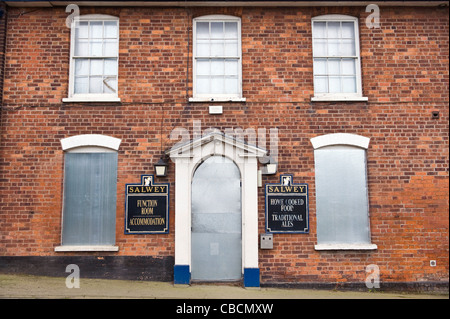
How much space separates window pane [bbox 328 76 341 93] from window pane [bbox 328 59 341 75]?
0.40ft

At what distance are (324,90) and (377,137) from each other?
1468 millimetres

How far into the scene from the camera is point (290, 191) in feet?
27.0

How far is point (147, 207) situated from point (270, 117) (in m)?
3.10

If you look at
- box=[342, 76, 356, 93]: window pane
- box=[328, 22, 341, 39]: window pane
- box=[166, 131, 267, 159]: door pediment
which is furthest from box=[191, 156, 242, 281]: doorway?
box=[328, 22, 341, 39]: window pane

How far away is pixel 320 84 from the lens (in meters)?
8.69

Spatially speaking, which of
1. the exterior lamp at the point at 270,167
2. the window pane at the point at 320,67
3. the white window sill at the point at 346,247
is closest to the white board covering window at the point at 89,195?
the exterior lamp at the point at 270,167

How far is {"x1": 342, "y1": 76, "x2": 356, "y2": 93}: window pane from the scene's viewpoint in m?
8.70

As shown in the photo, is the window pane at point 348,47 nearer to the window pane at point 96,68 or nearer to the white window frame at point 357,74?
the white window frame at point 357,74

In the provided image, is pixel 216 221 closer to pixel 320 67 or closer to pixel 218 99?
pixel 218 99

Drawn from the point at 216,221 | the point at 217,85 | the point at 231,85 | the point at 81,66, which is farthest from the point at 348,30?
the point at 81,66

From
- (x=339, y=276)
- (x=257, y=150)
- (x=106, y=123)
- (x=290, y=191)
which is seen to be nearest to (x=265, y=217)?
(x=290, y=191)

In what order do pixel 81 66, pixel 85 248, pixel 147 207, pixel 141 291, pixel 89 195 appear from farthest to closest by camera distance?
pixel 81 66, pixel 89 195, pixel 147 207, pixel 85 248, pixel 141 291

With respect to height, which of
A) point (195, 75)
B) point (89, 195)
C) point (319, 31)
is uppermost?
point (319, 31)

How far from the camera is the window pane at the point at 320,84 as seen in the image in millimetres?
8673
